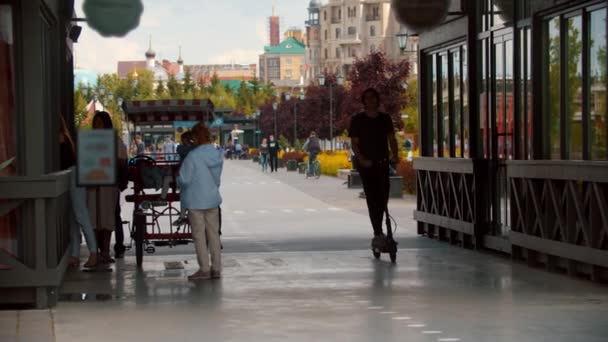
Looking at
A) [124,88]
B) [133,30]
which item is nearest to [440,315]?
[133,30]

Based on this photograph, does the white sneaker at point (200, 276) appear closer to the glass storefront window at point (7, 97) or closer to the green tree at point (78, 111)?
the glass storefront window at point (7, 97)

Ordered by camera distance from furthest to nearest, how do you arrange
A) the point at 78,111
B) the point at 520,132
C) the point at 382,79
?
the point at 78,111 < the point at 382,79 < the point at 520,132

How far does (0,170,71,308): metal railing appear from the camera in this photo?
41.0 ft

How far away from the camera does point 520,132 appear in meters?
17.2

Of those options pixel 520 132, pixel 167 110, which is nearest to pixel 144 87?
pixel 167 110

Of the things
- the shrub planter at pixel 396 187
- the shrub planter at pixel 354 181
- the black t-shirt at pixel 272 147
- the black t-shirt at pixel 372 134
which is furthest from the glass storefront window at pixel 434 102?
the black t-shirt at pixel 272 147

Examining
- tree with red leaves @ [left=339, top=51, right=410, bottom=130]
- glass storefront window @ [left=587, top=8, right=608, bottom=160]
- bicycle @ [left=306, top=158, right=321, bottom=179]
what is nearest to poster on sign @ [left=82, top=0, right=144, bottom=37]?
glass storefront window @ [left=587, top=8, right=608, bottom=160]

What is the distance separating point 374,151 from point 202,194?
9.30 ft

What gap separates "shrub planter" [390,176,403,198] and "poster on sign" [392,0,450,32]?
20.2m

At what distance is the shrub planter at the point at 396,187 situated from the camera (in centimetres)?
3728

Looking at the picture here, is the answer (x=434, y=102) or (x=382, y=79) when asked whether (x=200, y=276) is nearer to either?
(x=434, y=102)

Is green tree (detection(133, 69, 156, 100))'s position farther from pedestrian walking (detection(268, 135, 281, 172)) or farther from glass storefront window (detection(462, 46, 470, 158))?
glass storefront window (detection(462, 46, 470, 158))

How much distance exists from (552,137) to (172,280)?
4.35m

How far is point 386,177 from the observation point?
57.0 feet
